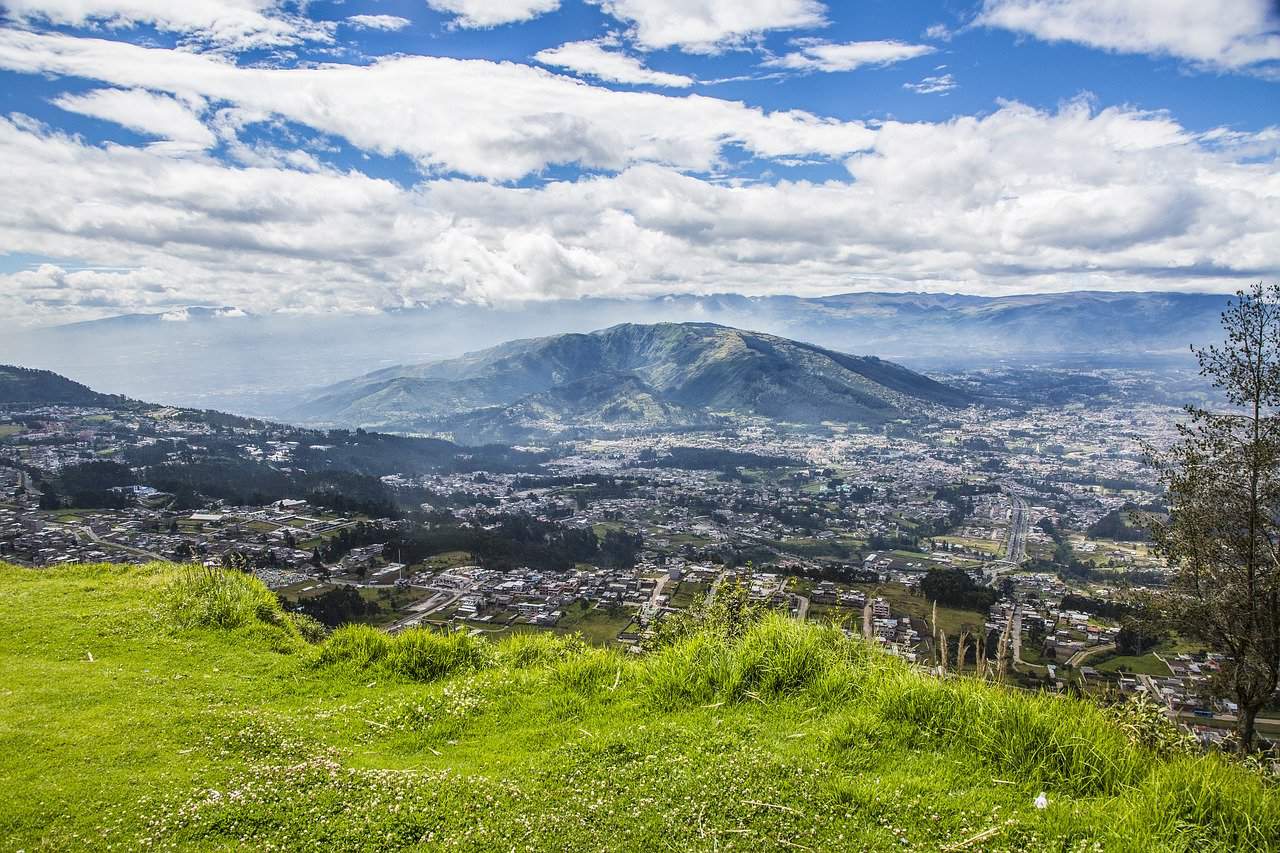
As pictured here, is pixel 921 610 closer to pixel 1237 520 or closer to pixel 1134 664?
pixel 1134 664

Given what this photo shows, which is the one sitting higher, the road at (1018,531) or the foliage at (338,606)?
the foliage at (338,606)

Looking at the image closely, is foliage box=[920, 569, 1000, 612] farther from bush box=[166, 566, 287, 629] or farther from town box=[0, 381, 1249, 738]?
bush box=[166, 566, 287, 629]

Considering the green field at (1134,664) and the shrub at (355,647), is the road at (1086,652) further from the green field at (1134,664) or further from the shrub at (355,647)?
the shrub at (355,647)

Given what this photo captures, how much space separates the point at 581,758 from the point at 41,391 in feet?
691

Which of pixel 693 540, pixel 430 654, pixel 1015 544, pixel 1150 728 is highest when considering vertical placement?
pixel 1150 728

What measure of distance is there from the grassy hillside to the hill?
18993cm

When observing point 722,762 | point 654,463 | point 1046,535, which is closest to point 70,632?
point 722,762

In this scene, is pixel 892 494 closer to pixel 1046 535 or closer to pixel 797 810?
pixel 1046 535

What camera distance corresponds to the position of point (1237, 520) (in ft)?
47.4

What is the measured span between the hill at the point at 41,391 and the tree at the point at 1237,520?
7888 inches

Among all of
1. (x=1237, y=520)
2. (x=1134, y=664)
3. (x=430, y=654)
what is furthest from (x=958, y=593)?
(x=430, y=654)

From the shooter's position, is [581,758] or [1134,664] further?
[1134,664]

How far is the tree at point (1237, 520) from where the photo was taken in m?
13.6

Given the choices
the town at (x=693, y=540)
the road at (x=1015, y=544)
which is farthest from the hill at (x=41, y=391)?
the road at (x=1015, y=544)
